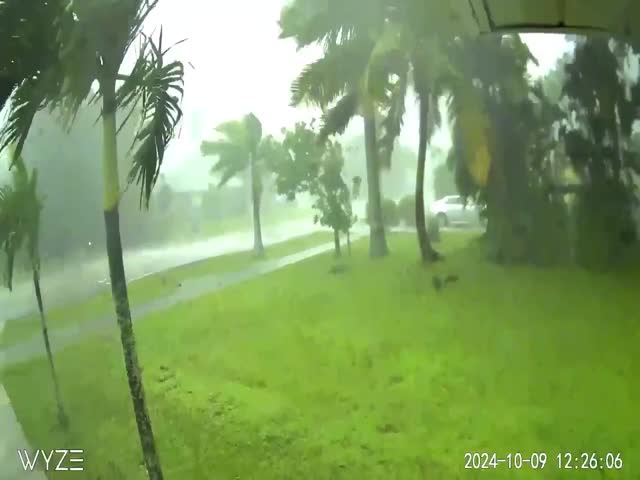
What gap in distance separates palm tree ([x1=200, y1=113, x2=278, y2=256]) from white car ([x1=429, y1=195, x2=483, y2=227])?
34 cm

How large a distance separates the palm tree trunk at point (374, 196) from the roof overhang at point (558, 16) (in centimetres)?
27

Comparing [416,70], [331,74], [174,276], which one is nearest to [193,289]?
[174,276]

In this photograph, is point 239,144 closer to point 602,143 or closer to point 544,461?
point 602,143

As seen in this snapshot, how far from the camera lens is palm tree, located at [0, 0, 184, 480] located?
1.27 meters

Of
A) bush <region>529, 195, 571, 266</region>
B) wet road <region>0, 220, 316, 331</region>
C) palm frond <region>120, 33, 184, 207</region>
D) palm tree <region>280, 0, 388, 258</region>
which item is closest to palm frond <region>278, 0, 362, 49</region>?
palm tree <region>280, 0, 388, 258</region>

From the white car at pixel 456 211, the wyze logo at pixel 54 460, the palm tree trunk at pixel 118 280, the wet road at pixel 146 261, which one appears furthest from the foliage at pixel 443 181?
the wyze logo at pixel 54 460

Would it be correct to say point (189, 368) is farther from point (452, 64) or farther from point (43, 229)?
point (452, 64)

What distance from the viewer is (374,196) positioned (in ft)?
4.09

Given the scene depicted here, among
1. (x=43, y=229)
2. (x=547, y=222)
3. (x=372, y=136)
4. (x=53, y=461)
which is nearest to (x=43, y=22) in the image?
(x=43, y=229)

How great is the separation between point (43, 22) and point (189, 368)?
0.74 metres

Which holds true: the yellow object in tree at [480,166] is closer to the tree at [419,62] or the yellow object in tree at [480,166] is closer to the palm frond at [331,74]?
the tree at [419,62]

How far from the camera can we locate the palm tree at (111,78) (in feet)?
4.16

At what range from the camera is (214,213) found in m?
1.33

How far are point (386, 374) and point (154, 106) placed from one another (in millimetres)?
683
